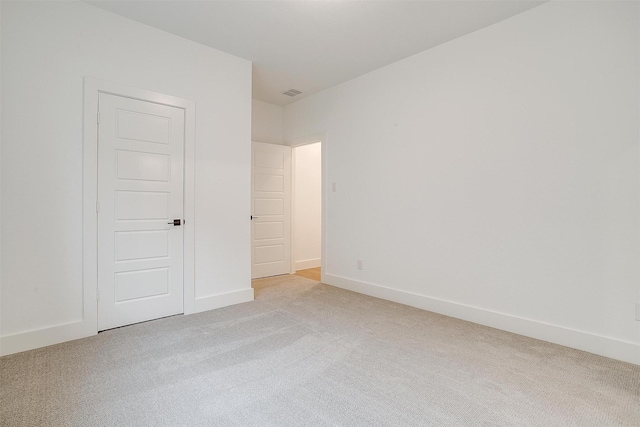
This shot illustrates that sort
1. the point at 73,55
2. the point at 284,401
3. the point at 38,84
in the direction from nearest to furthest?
1. the point at 284,401
2. the point at 38,84
3. the point at 73,55

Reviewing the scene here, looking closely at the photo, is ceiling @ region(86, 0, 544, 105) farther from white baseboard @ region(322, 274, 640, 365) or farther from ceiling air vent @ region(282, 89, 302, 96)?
white baseboard @ region(322, 274, 640, 365)

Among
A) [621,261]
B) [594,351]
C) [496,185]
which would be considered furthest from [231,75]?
[594,351]

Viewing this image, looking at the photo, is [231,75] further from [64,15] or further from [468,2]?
[468,2]

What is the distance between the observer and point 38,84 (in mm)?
2504

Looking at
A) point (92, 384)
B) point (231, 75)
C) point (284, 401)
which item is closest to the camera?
point (284, 401)

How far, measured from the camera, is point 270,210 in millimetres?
5188

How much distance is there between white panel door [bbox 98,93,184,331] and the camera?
2842mm

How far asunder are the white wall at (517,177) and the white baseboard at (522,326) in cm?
1

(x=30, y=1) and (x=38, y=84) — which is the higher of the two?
(x=30, y=1)

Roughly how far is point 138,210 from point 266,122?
289 centimetres

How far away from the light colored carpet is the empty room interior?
0.02 meters

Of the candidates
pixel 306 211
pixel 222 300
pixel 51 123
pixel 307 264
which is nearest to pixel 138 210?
pixel 51 123

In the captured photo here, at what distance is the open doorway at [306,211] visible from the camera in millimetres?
5637

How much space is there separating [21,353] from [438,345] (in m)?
3.30
